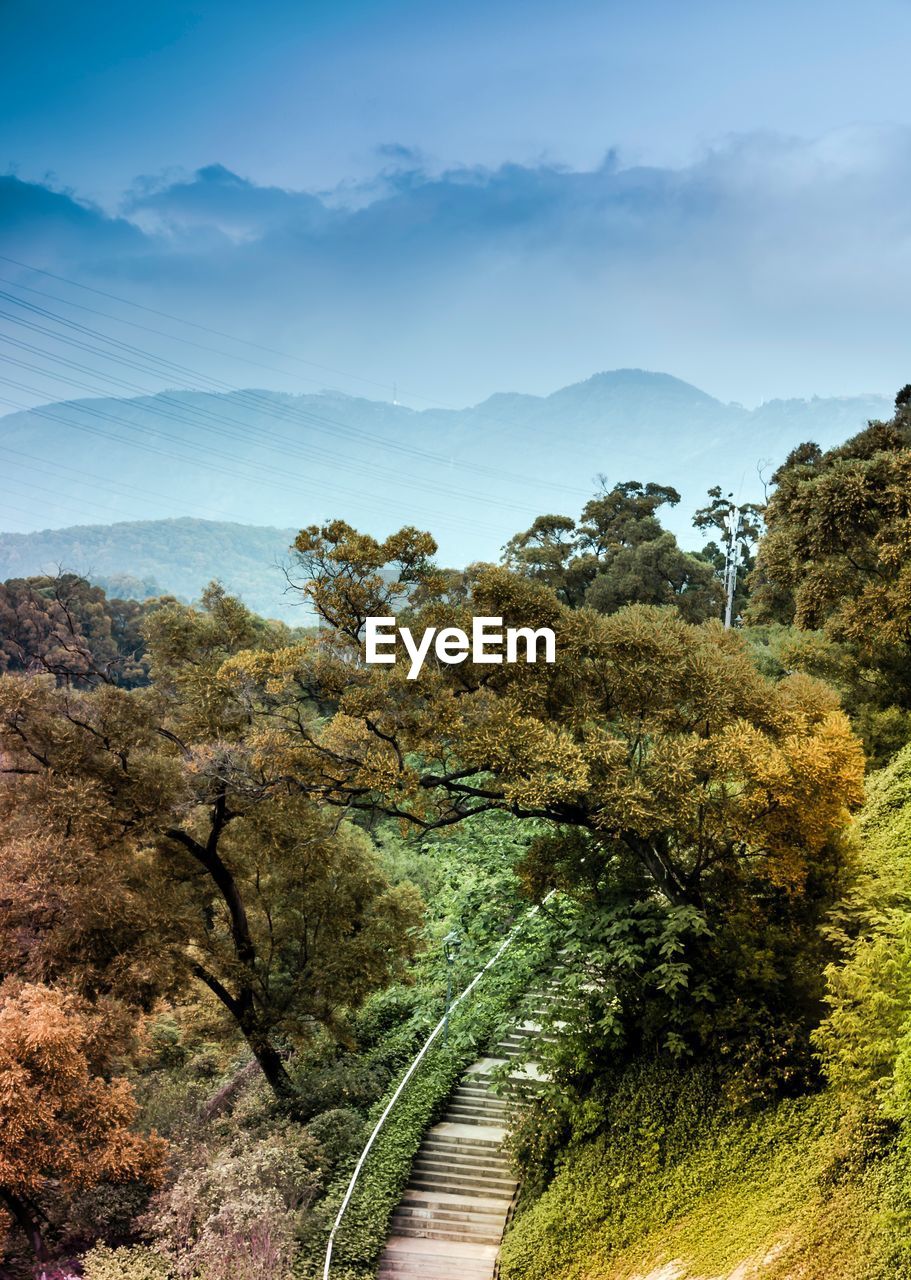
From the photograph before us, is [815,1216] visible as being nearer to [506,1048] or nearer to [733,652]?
[733,652]

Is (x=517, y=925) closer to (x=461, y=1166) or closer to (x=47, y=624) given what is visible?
(x=461, y=1166)

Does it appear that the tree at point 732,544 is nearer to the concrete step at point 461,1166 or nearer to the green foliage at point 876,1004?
the concrete step at point 461,1166

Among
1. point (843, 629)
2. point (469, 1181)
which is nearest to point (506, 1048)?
point (469, 1181)

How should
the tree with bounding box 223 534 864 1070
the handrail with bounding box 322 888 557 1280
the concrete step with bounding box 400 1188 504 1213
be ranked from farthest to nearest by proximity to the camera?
the concrete step with bounding box 400 1188 504 1213
the handrail with bounding box 322 888 557 1280
the tree with bounding box 223 534 864 1070

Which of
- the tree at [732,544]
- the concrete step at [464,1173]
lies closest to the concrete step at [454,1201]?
the concrete step at [464,1173]

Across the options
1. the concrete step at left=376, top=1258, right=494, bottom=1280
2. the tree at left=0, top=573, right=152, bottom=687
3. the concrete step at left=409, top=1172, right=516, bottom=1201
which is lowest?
the concrete step at left=376, top=1258, right=494, bottom=1280

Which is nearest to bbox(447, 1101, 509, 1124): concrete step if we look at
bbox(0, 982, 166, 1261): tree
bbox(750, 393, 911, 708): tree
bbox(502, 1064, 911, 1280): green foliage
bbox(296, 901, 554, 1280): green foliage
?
bbox(296, 901, 554, 1280): green foliage

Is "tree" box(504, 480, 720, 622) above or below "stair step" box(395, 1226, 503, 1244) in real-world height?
above

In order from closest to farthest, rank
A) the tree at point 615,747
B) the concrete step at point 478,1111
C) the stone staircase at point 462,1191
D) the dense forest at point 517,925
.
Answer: the dense forest at point 517,925 < the tree at point 615,747 < the stone staircase at point 462,1191 < the concrete step at point 478,1111

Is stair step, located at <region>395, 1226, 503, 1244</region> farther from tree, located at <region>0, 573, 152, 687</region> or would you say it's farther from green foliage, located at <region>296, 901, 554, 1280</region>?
tree, located at <region>0, 573, 152, 687</region>
